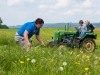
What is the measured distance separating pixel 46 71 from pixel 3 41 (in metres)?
10.5

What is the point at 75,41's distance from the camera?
522 inches

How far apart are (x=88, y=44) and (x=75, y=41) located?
2.17ft

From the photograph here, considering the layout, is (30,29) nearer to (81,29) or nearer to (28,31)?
(28,31)

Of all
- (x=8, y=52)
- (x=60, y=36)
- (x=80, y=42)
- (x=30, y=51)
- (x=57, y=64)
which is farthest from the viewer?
(x=60, y=36)

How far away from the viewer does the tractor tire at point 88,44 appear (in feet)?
43.2

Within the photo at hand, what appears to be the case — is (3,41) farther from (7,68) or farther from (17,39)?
(7,68)

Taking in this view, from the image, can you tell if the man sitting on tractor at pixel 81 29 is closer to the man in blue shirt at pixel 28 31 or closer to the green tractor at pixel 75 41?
the green tractor at pixel 75 41

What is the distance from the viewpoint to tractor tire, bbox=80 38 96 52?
1318 cm

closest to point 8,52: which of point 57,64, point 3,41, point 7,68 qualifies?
point 7,68

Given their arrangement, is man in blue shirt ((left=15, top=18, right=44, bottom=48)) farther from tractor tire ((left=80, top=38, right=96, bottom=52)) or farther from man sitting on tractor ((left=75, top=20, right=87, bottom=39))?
tractor tire ((left=80, top=38, right=96, bottom=52))

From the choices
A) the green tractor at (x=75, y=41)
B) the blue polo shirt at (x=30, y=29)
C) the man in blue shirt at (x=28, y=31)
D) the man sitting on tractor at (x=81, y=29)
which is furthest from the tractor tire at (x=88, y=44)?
the blue polo shirt at (x=30, y=29)

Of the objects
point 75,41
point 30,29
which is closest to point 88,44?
point 75,41

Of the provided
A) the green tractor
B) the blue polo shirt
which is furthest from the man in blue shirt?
the green tractor

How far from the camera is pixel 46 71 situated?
420 centimetres
